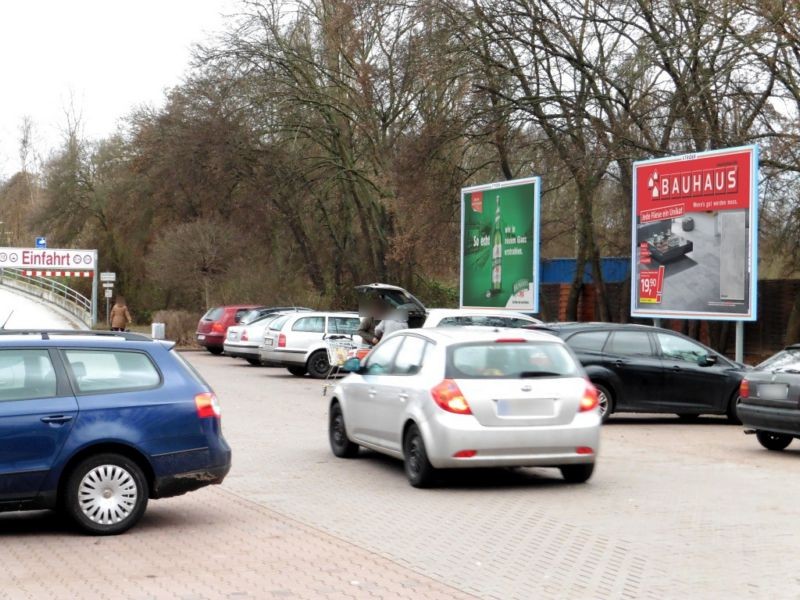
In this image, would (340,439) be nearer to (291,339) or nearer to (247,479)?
(247,479)

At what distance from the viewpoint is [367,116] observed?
140ft

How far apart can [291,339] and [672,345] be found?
1198 cm

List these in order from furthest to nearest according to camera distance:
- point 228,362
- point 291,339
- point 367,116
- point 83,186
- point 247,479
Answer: point 83,186
point 367,116
point 228,362
point 291,339
point 247,479

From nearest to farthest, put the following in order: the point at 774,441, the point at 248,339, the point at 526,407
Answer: the point at 526,407
the point at 774,441
the point at 248,339

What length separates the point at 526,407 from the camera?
11.1 meters

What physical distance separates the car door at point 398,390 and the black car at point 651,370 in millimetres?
6231

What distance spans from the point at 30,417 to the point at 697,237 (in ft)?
56.9

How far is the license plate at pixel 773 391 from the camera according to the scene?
1395 cm

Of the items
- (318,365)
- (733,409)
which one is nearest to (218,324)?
(318,365)

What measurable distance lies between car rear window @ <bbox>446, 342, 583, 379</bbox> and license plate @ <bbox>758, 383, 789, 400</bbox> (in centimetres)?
367

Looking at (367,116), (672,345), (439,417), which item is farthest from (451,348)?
(367,116)

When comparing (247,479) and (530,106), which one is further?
(530,106)

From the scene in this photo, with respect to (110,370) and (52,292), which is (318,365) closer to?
(110,370)

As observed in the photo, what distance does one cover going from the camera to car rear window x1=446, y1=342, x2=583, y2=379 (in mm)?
11195
